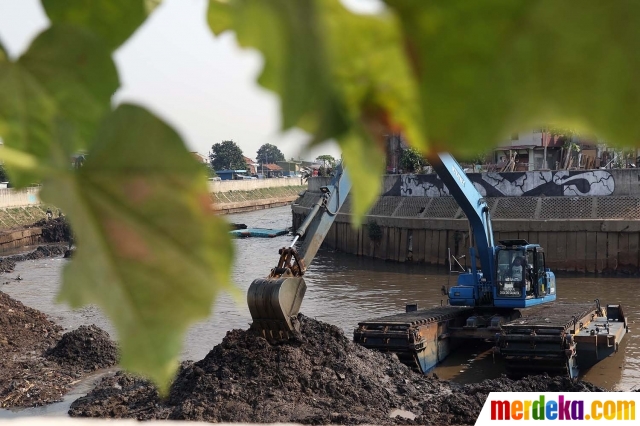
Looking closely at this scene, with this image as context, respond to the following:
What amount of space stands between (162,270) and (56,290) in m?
0.06

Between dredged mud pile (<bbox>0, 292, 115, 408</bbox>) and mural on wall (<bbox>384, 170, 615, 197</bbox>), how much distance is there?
13.1 m

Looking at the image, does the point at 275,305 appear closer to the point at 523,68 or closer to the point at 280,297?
the point at 280,297

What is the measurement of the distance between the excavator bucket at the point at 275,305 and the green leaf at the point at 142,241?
26.1 feet

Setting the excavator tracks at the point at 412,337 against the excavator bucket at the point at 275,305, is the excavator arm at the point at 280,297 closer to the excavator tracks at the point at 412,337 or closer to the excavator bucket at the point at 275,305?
the excavator bucket at the point at 275,305

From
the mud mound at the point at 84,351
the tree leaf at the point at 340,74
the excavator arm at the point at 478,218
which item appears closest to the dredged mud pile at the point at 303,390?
the mud mound at the point at 84,351

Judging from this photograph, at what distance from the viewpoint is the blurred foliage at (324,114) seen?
269 mm

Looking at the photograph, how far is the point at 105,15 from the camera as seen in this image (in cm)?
47

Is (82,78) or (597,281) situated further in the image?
(597,281)

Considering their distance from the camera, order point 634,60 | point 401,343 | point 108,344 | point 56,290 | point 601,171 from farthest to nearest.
Answer: point 601,171 → point 108,344 → point 401,343 → point 56,290 → point 634,60

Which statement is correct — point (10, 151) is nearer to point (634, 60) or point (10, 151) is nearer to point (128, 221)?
point (128, 221)

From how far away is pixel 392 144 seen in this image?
0.36 metres

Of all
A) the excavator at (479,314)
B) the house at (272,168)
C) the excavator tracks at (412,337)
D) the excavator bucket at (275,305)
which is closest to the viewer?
the house at (272,168)

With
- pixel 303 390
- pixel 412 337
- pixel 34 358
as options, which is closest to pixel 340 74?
pixel 303 390

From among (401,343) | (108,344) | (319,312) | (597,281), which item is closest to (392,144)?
(401,343)
